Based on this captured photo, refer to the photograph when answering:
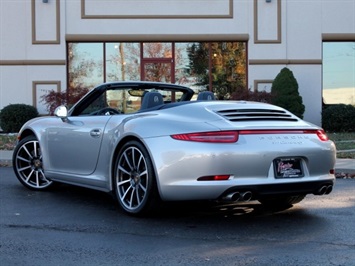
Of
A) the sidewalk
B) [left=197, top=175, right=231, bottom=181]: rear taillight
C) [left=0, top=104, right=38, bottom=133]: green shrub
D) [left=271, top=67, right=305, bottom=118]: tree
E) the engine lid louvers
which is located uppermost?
[left=271, top=67, right=305, bottom=118]: tree

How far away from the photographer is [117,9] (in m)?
18.0

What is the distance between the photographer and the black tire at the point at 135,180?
539 cm

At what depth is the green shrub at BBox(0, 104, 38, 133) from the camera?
1712 cm

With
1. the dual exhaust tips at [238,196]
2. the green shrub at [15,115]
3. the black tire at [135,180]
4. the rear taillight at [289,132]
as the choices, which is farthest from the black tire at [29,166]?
the green shrub at [15,115]

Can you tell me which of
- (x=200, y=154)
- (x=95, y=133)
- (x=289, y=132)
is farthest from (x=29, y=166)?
(x=289, y=132)

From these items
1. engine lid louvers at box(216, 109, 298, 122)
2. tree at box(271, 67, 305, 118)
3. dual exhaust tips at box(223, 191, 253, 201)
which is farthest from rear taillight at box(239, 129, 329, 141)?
tree at box(271, 67, 305, 118)

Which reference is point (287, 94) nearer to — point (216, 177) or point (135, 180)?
point (135, 180)

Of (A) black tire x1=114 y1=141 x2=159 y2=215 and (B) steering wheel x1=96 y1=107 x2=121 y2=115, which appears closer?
(A) black tire x1=114 y1=141 x2=159 y2=215

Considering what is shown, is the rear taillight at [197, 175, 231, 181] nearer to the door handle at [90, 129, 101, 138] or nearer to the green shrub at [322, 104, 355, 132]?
the door handle at [90, 129, 101, 138]

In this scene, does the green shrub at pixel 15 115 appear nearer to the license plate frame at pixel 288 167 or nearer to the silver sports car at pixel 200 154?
the silver sports car at pixel 200 154

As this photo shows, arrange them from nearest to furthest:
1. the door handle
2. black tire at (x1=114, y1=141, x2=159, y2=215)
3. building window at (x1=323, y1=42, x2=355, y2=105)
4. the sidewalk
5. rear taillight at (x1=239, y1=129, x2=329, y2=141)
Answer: rear taillight at (x1=239, y1=129, x2=329, y2=141), black tire at (x1=114, y1=141, x2=159, y2=215), the door handle, the sidewalk, building window at (x1=323, y1=42, x2=355, y2=105)

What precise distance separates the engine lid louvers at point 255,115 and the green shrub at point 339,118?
40.8ft

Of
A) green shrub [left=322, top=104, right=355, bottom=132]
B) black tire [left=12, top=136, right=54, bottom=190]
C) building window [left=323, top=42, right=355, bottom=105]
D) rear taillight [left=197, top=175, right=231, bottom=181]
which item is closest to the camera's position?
rear taillight [left=197, top=175, right=231, bottom=181]

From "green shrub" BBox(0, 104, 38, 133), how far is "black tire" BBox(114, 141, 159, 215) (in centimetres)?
1203
